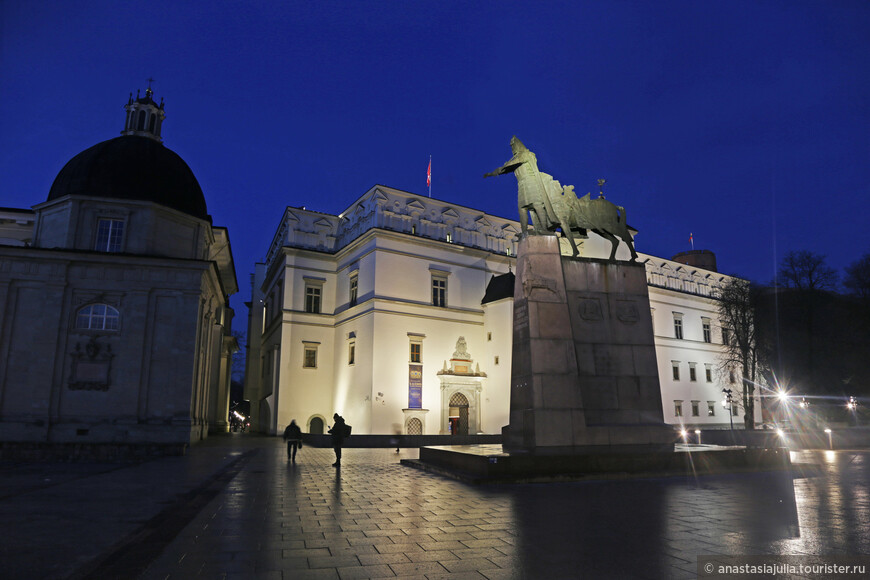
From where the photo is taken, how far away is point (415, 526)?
741 cm

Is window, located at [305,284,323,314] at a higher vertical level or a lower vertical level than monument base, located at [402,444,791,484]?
higher

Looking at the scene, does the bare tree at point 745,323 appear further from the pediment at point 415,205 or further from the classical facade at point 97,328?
the classical facade at point 97,328

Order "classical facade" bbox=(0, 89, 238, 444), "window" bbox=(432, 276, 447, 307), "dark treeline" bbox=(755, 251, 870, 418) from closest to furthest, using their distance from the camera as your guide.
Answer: "classical facade" bbox=(0, 89, 238, 444) < "dark treeline" bbox=(755, 251, 870, 418) < "window" bbox=(432, 276, 447, 307)

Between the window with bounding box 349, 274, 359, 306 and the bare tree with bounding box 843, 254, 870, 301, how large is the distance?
114 ft

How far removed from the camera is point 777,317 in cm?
3969

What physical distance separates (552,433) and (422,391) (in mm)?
25631

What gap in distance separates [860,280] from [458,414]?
29.4 m

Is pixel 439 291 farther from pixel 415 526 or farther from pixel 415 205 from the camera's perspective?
pixel 415 526

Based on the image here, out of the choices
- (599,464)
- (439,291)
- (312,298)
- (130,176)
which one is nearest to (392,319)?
(439,291)

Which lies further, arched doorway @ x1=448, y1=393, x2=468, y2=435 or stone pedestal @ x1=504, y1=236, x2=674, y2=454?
arched doorway @ x1=448, y1=393, x2=468, y2=435

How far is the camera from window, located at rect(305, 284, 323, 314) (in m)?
42.5

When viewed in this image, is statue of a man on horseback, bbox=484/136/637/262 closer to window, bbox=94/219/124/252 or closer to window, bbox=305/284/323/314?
window, bbox=94/219/124/252

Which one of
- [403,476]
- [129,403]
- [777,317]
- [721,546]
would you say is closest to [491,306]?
[777,317]

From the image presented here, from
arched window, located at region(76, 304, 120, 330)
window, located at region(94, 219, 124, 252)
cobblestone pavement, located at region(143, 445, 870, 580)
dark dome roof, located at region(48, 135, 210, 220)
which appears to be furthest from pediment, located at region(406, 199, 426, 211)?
cobblestone pavement, located at region(143, 445, 870, 580)
